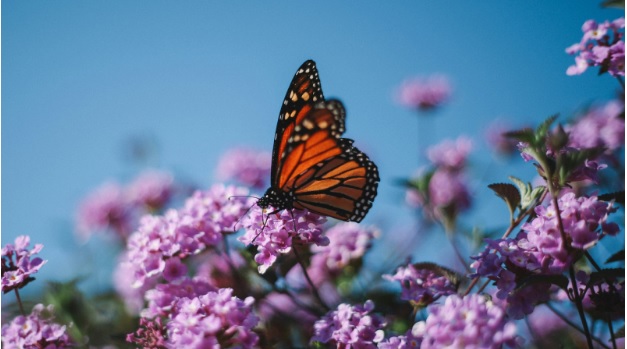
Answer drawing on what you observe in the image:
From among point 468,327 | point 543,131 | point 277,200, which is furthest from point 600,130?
point 468,327

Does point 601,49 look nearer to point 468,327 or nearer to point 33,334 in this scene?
point 468,327

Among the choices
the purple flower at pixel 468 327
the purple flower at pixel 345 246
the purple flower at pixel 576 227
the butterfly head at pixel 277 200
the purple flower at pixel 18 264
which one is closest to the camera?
the purple flower at pixel 468 327

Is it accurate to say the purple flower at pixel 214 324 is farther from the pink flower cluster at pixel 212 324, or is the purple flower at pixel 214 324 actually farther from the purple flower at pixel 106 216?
the purple flower at pixel 106 216

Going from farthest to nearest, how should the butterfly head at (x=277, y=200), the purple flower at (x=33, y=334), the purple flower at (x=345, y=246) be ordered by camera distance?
the purple flower at (x=345, y=246) < the butterfly head at (x=277, y=200) < the purple flower at (x=33, y=334)

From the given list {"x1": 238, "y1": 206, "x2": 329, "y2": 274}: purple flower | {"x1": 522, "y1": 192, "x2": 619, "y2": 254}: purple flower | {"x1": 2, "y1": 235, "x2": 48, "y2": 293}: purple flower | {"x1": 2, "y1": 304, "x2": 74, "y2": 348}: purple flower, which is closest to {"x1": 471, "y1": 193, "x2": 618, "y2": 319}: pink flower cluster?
{"x1": 522, "y1": 192, "x2": 619, "y2": 254}: purple flower

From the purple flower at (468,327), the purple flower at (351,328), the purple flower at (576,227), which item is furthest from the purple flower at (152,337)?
the purple flower at (576,227)

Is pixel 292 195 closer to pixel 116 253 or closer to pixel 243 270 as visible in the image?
pixel 243 270
